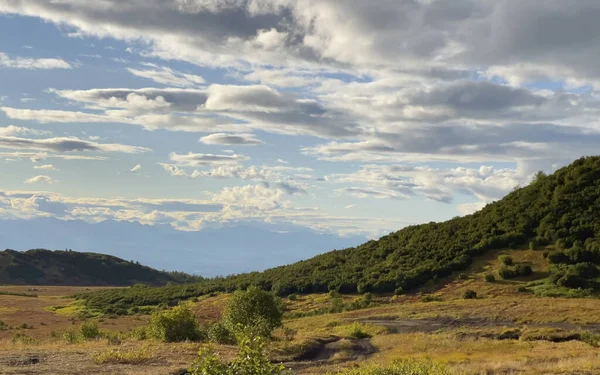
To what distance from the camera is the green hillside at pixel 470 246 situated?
228ft

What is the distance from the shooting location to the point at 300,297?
3152 inches

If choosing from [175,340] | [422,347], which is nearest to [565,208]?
[422,347]

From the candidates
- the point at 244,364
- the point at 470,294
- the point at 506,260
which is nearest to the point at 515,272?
the point at 506,260

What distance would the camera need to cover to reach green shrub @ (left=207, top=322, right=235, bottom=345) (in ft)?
125

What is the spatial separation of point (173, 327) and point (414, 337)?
19.0 meters

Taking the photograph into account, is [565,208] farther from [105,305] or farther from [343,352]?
[105,305]

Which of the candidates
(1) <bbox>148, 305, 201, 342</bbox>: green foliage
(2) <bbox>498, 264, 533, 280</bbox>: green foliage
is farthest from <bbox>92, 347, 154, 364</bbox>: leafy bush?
(2) <bbox>498, 264, 533, 280</bbox>: green foliage

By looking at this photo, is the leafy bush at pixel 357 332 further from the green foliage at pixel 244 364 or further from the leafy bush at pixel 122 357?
the green foliage at pixel 244 364

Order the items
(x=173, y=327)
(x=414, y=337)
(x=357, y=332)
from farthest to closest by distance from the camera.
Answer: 1. (x=357, y=332)
2. (x=414, y=337)
3. (x=173, y=327)

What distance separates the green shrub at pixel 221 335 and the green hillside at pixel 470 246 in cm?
3654

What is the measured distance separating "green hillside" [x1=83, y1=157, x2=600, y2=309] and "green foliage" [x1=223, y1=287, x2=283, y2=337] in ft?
109

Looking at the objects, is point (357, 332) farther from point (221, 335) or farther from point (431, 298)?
point (431, 298)

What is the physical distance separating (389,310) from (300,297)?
26.5 m

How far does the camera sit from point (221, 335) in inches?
1516
